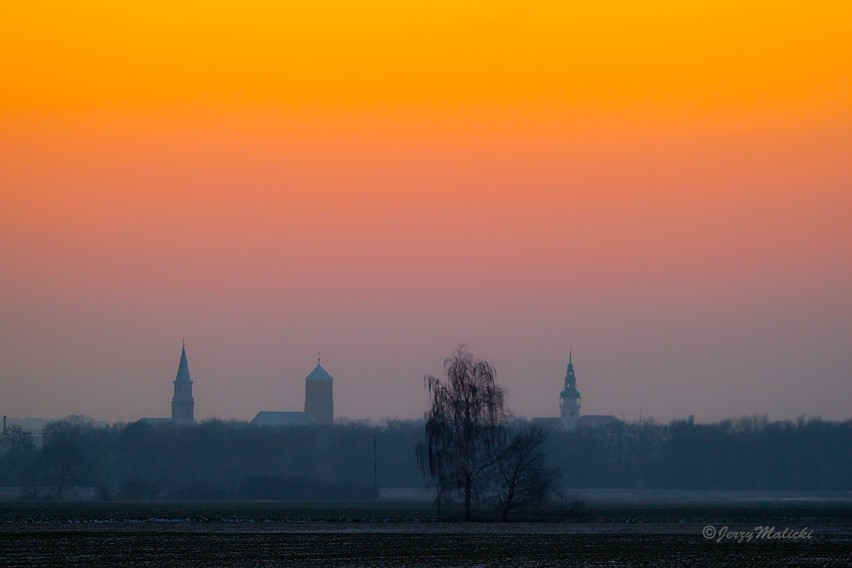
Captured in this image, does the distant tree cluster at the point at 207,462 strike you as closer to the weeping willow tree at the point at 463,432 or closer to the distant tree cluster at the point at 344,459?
the distant tree cluster at the point at 344,459

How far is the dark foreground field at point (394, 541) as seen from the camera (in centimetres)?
4106

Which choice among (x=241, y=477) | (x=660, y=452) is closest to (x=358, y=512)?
(x=241, y=477)

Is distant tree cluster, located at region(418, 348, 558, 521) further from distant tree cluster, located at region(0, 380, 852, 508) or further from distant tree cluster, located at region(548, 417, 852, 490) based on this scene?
distant tree cluster, located at region(548, 417, 852, 490)

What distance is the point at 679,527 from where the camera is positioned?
6322cm

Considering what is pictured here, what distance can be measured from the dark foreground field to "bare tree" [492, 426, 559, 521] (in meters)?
3.07

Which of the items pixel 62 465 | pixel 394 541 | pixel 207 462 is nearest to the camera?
pixel 394 541

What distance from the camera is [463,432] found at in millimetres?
75375

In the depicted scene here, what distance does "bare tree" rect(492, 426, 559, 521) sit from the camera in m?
72.8

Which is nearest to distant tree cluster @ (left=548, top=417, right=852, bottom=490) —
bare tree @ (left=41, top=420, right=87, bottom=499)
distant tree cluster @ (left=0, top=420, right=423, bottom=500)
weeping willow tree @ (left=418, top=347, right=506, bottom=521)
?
distant tree cluster @ (left=0, top=420, right=423, bottom=500)

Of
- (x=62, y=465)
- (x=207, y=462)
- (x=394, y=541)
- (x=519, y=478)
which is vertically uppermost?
(x=207, y=462)

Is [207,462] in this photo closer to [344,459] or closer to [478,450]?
[344,459]

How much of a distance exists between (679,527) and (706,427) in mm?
117311

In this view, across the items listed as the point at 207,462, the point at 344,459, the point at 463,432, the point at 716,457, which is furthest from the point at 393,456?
the point at 463,432

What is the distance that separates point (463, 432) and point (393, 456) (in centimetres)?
8874
